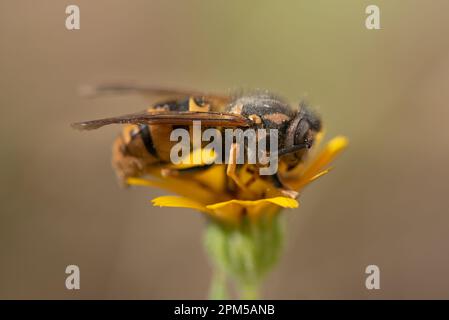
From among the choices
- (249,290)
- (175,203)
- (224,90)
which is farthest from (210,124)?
(224,90)

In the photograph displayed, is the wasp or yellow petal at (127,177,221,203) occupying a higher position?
the wasp

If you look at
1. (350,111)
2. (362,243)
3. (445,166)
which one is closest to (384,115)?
(350,111)

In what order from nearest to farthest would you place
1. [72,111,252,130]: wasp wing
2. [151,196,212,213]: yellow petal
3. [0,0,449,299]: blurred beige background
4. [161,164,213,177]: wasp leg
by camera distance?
1. [72,111,252,130]: wasp wing
2. [151,196,212,213]: yellow petal
3. [161,164,213,177]: wasp leg
4. [0,0,449,299]: blurred beige background

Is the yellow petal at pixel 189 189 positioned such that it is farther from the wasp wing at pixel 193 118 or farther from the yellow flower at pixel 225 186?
the wasp wing at pixel 193 118

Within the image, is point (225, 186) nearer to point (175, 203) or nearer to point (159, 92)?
point (175, 203)

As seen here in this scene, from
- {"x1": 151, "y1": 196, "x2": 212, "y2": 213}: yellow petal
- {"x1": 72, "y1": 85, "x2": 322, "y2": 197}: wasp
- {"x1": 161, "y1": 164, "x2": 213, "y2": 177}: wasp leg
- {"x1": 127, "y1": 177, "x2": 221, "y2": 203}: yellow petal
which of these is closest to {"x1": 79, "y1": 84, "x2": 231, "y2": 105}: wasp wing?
{"x1": 72, "y1": 85, "x2": 322, "y2": 197}: wasp

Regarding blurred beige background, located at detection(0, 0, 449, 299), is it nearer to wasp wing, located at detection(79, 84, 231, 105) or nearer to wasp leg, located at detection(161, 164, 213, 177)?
wasp wing, located at detection(79, 84, 231, 105)
